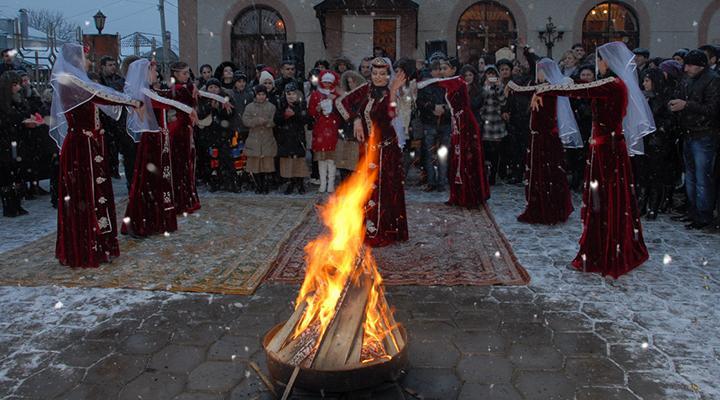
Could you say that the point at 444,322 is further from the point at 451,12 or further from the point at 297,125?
the point at 451,12

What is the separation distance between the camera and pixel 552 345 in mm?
4703

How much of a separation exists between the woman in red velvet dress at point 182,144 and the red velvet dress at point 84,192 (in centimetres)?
216

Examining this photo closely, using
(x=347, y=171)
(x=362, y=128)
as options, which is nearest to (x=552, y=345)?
(x=362, y=128)

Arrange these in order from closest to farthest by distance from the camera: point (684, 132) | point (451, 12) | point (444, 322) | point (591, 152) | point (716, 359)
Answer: point (716, 359) < point (444, 322) < point (591, 152) < point (684, 132) < point (451, 12)

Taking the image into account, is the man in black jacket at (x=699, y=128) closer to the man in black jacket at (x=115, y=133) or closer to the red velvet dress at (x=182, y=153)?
the red velvet dress at (x=182, y=153)

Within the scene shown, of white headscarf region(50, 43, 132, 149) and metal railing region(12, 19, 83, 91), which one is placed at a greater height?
metal railing region(12, 19, 83, 91)

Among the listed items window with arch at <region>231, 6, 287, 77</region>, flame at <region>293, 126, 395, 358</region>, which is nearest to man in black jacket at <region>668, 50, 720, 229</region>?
flame at <region>293, 126, 395, 358</region>

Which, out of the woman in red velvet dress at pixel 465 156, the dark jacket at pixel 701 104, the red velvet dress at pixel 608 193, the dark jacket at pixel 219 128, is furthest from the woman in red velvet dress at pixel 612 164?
the dark jacket at pixel 219 128

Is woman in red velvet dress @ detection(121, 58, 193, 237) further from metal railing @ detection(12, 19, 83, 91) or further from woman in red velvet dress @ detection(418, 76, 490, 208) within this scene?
metal railing @ detection(12, 19, 83, 91)

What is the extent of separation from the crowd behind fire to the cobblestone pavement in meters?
3.00

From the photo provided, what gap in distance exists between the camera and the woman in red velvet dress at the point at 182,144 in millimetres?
8844

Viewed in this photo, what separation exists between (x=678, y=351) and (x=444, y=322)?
1682mm

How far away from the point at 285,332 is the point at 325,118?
7.02m

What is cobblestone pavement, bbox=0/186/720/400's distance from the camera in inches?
162
